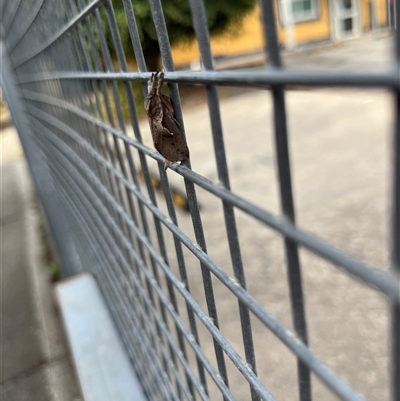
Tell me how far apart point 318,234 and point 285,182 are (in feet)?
10.8

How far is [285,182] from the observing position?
1.37ft

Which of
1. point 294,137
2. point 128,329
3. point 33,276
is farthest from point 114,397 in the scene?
point 294,137

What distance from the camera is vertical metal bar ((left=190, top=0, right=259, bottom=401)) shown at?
50 cm

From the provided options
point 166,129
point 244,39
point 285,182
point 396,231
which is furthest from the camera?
point 244,39

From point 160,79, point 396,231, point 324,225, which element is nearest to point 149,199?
point 160,79

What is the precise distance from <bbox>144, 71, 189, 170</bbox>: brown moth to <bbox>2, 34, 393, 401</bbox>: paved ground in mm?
200

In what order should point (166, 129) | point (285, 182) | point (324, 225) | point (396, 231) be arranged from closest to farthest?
1. point (396, 231)
2. point (285, 182)
3. point (166, 129)
4. point (324, 225)

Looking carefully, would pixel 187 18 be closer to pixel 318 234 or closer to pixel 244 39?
pixel 244 39

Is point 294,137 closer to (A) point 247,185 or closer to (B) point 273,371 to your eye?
(A) point 247,185

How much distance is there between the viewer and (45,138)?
2.85 metres

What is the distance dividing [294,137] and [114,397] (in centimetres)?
547

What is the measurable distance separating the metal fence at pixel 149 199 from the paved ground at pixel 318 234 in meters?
0.09

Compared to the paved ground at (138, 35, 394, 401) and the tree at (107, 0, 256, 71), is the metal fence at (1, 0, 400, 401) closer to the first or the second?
the paved ground at (138, 35, 394, 401)

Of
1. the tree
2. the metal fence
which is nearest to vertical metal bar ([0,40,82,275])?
the metal fence
